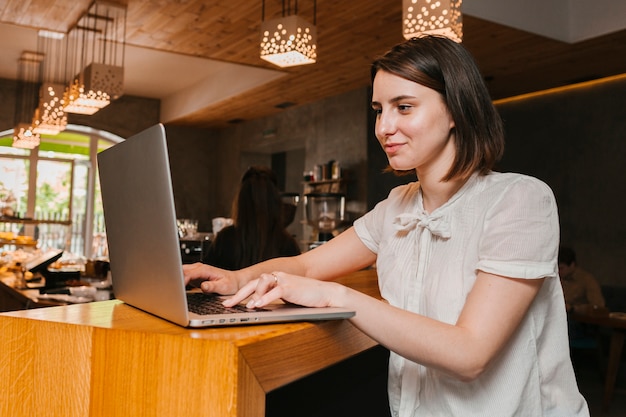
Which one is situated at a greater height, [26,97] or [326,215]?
[26,97]

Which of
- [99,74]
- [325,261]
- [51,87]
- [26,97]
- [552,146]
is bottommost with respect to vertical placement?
[325,261]

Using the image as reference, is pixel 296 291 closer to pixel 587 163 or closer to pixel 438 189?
pixel 438 189

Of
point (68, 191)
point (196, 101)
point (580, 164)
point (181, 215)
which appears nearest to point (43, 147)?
point (68, 191)

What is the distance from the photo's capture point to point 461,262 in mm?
1200

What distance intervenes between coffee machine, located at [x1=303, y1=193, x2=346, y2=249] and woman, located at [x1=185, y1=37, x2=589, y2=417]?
6.92m

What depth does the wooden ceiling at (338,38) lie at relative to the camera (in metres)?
5.54

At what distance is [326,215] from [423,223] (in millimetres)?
7193

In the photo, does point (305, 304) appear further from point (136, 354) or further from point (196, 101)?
point (196, 101)

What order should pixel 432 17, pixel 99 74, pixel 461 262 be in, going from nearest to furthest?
1. pixel 461 262
2. pixel 432 17
3. pixel 99 74

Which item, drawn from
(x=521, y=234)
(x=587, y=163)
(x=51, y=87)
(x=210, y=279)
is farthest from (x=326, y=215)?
(x=521, y=234)

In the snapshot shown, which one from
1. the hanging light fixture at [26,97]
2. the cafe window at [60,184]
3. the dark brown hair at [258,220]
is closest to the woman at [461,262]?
the dark brown hair at [258,220]

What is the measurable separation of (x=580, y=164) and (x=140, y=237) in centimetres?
715

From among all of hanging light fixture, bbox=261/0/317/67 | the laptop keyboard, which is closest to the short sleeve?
the laptop keyboard

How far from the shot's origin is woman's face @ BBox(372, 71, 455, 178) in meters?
1.23
